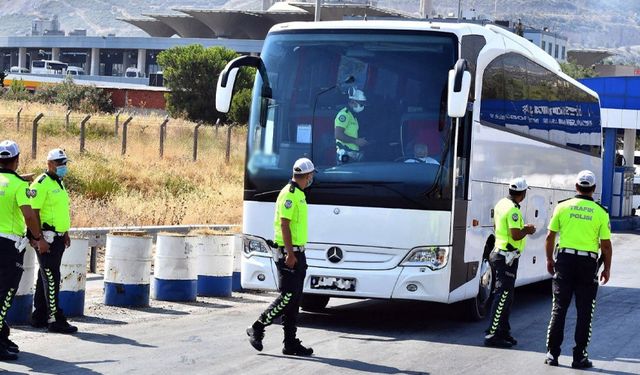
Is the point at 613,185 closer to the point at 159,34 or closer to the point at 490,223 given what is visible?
the point at 490,223

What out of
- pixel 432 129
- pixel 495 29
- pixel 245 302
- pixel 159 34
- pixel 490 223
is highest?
pixel 159 34

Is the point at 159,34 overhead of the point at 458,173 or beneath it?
overhead

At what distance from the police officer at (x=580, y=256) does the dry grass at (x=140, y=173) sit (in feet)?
42.7

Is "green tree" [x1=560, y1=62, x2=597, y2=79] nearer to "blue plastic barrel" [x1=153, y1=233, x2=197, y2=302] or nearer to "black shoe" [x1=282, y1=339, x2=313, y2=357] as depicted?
"blue plastic barrel" [x1=153, y1=233, x2=197, y2=302]

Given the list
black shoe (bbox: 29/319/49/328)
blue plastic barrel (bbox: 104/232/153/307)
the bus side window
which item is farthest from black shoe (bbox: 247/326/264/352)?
the bus side window

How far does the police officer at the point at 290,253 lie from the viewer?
11.4m

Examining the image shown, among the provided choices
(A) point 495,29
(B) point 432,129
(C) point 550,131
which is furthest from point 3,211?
(C) point 550,131

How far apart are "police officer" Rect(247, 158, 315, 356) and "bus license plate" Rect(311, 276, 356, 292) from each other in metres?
1.96

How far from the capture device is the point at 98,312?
46.4 feet

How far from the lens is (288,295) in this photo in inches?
455

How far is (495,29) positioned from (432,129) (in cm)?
301

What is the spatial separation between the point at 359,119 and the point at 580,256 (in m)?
3.20

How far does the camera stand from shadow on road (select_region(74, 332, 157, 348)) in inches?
470

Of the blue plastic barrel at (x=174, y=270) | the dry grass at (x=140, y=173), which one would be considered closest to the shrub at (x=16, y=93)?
the dry grass at (x=140, y=173)
